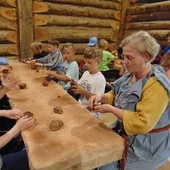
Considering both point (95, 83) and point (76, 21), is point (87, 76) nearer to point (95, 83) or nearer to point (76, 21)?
point (95, 83)

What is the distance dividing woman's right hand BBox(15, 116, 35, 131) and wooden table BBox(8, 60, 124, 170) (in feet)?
0.14

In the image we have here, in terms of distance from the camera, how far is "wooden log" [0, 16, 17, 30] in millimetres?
5301

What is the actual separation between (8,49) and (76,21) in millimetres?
2442

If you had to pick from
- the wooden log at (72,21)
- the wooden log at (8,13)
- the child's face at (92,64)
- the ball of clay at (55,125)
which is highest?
the wooden log at (8,13)

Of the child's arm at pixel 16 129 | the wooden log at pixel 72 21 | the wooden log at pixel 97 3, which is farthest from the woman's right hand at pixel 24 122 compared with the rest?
the wooden log at pixel 97 3

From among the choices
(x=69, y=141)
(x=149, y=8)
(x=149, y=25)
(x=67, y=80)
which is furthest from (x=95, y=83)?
(x=149, y=8)

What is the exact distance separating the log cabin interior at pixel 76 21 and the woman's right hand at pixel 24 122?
15.2 feet

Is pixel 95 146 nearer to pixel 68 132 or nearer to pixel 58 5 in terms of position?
pixel 68 132

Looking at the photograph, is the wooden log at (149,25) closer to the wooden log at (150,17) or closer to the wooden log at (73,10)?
the wooden log at (150,17)

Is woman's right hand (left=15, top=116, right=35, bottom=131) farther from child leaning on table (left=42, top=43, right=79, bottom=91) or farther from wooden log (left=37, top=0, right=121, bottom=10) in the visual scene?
wooden log (left=37, top=0, right=121, bottom=10)

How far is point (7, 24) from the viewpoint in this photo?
538 centimetres

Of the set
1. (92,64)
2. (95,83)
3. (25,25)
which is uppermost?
(25,25)

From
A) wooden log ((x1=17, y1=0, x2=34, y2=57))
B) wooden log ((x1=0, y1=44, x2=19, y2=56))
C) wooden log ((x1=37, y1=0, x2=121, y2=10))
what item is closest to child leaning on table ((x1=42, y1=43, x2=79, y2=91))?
wooden log ((x1=17, y1=0, x2=34, y2=57))

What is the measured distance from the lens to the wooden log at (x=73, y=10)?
18.7 ft
